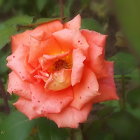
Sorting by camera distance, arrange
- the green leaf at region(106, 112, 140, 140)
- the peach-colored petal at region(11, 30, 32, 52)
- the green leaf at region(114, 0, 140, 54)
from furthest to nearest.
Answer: the green leaf at region(106, 112, 140, 140)
the peach-colored petal at region(11, 30, 32, 52)
the green leaf at region(114, 0, 140, 54)

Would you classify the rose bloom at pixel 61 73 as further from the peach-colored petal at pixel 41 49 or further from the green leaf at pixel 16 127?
the green leaf at pixel 16 127

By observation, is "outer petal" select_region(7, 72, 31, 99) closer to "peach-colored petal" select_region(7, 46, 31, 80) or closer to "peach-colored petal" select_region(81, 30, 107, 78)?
"peach-colored petal" select_region(7, 46, 31, 80)

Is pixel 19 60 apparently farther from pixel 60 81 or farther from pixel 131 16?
pixel 131 16

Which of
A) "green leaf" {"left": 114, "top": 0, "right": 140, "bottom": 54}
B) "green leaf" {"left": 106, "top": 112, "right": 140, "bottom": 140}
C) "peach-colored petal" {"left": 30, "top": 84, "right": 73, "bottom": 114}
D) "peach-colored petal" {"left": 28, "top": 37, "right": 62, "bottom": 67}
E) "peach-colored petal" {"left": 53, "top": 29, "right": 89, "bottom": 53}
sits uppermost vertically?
"green leaf" {"left": 114, "top": 0, "right": 140, "bottom": 54}

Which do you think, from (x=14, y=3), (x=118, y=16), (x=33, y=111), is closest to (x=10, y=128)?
(x=33, y=111)

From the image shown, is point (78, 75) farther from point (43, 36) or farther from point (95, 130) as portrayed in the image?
point (95, 130)

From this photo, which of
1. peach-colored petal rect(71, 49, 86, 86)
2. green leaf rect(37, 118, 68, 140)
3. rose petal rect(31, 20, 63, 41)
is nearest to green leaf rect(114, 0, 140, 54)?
peach-colored petal rect(71, 49, 86, 86)

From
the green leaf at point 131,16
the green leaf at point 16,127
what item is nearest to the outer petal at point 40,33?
the green leaf at point 16,127
